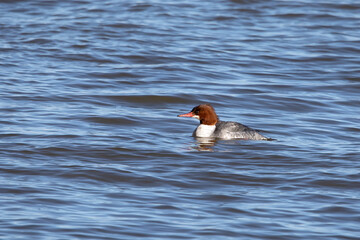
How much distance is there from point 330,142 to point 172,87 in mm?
4695

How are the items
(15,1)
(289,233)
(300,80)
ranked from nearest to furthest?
(289,233) < (300,80) < (15,1)

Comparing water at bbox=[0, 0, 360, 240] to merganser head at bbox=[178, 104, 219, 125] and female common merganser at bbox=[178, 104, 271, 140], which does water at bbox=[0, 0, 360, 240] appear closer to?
female common merganser at bbox=[178, 104, 271, 140]

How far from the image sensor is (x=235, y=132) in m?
12.2

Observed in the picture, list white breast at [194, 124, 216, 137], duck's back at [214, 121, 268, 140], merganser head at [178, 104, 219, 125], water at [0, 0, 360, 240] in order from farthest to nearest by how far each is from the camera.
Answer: merganser head at [178, 104, 219, 125]
white breast at [194, 124, 216, 137]
duck's back at [214, 121, 268, 140]
water at [0, 0, 360, 240]

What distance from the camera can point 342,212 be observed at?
8.59 meters

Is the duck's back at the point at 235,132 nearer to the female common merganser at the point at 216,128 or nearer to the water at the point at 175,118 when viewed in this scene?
the female common merganser at the point at 216,128

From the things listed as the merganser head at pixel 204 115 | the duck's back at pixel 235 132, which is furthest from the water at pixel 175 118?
the merganser head at pixel 204 115

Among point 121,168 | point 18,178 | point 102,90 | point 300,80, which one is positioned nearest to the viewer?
point 18,178

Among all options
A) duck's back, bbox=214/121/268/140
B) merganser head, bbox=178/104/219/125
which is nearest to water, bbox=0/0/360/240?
duck's back, bbox=214/121/268/140

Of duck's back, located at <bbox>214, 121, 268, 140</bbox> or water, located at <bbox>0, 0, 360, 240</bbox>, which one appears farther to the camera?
duck's back, located at <bbox>214, 121, 268, 140</bbox>

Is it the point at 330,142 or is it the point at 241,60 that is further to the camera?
the point at 241,60

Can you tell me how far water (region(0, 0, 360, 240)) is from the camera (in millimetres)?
8250

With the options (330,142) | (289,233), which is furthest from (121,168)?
(330,142)

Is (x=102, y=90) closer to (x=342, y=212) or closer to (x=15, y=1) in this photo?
(x=342, y=212)
